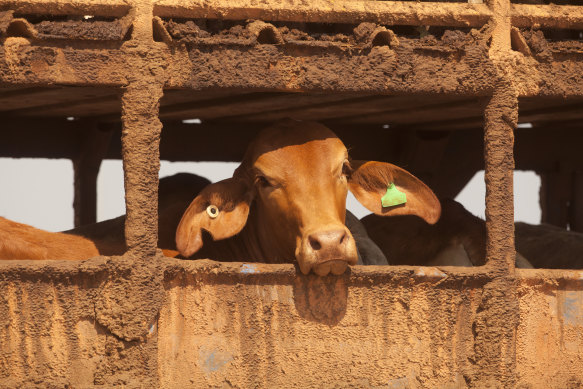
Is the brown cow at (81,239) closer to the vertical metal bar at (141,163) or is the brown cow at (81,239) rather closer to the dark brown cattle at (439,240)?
the vertical metal bar at (141,163)

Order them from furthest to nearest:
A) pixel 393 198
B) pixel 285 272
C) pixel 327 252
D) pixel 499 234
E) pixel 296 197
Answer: pixel 393 198 < pixel 296 197 < pixel 499 234 < pixel 285 272 < pixel 327 252

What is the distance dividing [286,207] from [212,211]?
1.64 feet

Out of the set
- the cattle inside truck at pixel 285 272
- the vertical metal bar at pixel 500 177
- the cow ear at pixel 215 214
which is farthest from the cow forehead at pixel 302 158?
the vertical metal bar at pixel 500 177

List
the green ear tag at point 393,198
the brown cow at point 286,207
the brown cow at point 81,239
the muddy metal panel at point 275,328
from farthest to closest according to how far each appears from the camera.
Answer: the green ear tag at point 393,198
the brown cow at point 81,239
the brown cow at point 286,207
the muddy metal panel at point 275,328

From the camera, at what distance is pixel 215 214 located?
634 cm

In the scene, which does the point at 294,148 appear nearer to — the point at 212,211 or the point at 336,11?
the point at 212,211

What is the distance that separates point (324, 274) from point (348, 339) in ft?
1.37

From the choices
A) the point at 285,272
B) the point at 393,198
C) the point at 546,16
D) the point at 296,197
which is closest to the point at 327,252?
the point at 285,272

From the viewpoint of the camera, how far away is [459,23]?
5996 mm

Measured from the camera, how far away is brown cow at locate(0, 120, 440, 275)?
5.75m

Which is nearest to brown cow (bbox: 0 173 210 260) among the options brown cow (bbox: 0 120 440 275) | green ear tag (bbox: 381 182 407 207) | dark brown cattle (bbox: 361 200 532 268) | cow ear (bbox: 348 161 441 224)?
brown cow (bbox: 0 120 440 275)

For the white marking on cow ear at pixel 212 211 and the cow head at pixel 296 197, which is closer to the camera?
the cow head at pixel 296 197

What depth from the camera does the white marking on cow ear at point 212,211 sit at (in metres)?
6.30

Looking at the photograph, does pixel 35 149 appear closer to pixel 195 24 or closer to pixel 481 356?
pixel 195 24
